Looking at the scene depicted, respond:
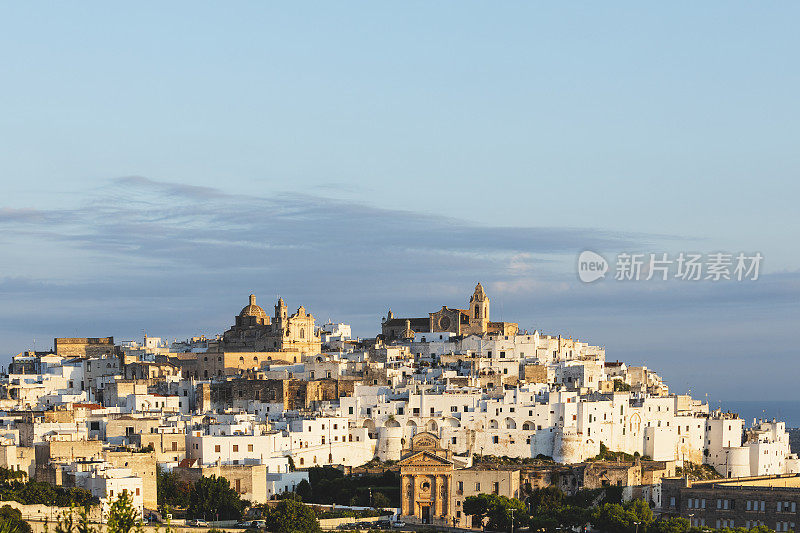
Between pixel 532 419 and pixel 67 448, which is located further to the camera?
pixel 532 419

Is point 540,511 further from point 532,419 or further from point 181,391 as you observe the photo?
point 181,391

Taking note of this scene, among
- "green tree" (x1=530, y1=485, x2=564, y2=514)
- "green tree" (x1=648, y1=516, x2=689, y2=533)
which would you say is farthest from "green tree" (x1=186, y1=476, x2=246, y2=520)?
"green tree" (x1=648, y1=516, x2=689, y2=533)

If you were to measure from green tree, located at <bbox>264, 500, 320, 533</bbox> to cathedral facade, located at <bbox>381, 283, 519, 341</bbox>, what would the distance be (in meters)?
38.0

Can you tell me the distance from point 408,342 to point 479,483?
30689mm

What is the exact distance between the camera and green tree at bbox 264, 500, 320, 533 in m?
74.1

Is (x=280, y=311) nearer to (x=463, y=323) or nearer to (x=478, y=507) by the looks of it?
(x=463, y=323)

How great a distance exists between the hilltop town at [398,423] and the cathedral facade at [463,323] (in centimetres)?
14

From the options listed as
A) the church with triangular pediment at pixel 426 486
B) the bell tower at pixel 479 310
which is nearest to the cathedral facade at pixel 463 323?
the bell tower at pixel 479 310

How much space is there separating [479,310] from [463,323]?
4.93 ft

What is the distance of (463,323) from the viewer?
114 metres

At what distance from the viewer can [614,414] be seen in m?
90.6

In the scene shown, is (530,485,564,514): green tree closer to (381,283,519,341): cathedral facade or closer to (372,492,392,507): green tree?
(372,492,392,507): green tree

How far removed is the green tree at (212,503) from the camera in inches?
3027

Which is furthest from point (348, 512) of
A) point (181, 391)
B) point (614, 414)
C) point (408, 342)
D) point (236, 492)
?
point (408, 342)
